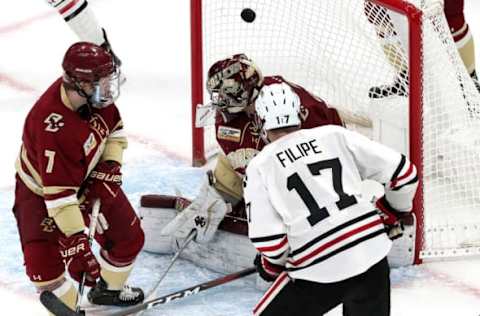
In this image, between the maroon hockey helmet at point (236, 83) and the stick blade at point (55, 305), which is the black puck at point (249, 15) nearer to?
the maroon hockey helmet at point (236, 83)

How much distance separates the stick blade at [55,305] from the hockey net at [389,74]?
116 cm

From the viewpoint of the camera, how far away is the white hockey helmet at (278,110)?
9.01 ft

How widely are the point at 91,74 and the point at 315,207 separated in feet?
2.63

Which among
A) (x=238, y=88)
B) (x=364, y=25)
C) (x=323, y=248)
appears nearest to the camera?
(x=323, y=248)

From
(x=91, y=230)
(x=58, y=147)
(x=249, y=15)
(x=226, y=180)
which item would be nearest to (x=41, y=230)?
(x=91, y=230)

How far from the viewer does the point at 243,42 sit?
4.48m

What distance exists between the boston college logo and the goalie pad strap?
724 millimetres

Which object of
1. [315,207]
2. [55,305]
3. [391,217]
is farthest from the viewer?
Answer: [55,305]

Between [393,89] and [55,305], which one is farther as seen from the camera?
[393,89]

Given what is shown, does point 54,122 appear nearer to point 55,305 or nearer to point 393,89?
point 55,305

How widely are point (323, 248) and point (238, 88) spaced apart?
91 cm

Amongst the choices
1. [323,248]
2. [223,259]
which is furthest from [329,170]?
[223,259]

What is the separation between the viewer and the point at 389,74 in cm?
405

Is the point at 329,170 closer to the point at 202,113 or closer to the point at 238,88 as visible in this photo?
the point at 238,88
